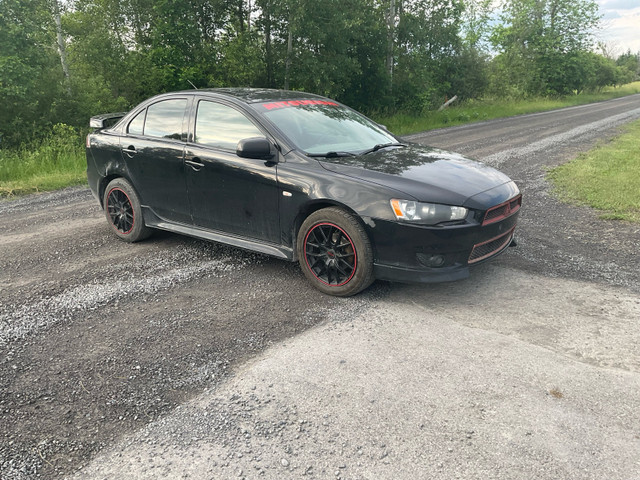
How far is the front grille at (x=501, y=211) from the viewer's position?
412cm

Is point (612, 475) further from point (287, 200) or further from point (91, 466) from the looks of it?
point (287, 200)

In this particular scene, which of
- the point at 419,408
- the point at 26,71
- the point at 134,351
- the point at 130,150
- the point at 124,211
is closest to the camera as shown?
the point at 419,408

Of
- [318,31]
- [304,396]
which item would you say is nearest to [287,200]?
[304,396]

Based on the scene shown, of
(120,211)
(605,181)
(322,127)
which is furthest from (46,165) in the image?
(605,181)

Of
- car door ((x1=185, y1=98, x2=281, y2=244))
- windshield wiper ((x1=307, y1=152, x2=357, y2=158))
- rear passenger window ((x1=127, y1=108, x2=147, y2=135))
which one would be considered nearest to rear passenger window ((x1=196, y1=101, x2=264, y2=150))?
car door ((x1=185, y1=98, x2=281, y2=244))

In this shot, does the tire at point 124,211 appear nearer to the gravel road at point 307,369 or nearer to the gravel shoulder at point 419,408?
the gravel road at point 307,369

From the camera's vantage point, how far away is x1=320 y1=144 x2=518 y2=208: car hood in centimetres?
398

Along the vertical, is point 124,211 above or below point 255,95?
below

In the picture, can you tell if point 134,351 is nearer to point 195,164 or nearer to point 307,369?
point 307,369

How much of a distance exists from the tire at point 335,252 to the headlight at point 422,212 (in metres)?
0.35

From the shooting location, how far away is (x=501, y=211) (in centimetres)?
430

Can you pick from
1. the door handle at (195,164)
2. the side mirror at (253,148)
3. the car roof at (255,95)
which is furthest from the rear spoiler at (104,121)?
the side mirror at (253,148)

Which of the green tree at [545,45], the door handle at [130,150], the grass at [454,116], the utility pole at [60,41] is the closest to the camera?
the door handle at [130,150]

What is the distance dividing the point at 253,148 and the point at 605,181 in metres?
7.07
